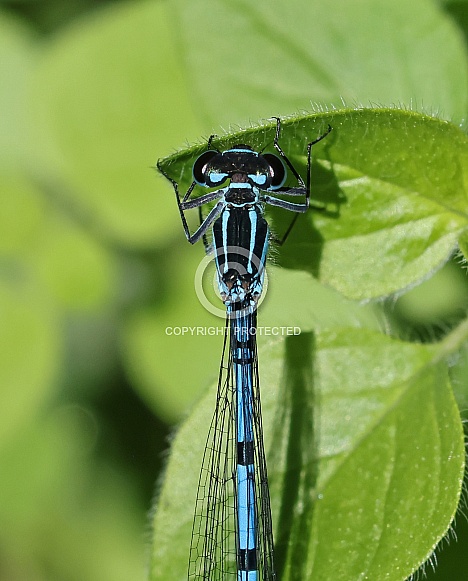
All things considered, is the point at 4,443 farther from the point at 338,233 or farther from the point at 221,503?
the point at 338,233

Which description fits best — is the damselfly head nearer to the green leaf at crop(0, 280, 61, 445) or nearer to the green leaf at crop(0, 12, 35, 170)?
the green leaf at crop(0, 280, 61, 445)

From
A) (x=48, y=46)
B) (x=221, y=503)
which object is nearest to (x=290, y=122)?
(x=221, y=503)

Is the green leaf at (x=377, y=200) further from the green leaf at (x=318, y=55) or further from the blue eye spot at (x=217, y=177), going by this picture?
the green leaf at (x=318, y=55)

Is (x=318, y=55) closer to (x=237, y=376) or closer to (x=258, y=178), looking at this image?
(x=258, y=178)

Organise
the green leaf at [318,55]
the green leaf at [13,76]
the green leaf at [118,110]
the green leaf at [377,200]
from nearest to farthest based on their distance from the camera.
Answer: the green leaf at [377,200], the green leaf at [318,55], the green leaf at [118,110], the green leaf at [13,76]

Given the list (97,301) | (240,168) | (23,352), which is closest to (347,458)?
(240,168)

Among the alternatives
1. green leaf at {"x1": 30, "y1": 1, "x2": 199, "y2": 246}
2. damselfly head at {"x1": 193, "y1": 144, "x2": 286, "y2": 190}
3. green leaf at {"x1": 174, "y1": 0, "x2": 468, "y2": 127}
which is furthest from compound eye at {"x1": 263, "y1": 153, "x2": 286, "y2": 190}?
green leaf at {"x1": 30, "y1": 1, "x2": 199, "y2": 246}

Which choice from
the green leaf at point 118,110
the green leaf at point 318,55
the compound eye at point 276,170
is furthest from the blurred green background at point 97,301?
the compound eye at point 276,170
